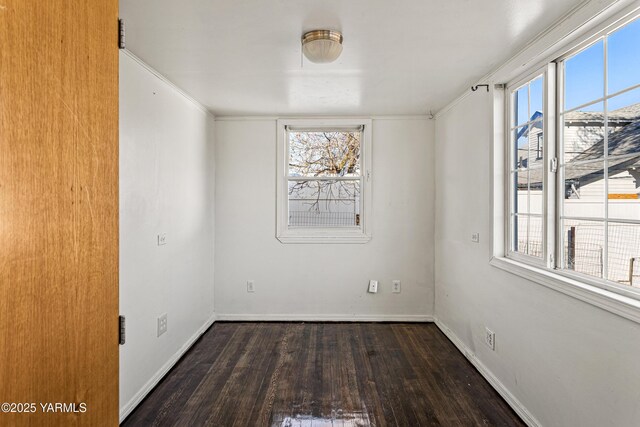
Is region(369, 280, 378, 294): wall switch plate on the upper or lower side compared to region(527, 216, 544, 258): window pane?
lower

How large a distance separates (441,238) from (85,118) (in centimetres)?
342

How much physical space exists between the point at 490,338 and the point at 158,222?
2636 mm

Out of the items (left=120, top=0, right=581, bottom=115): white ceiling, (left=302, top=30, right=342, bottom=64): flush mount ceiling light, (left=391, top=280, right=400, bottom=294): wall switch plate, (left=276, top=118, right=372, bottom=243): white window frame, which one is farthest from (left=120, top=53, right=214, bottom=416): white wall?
(left=391, top=280, right=400, bottom=294): wall switch plate

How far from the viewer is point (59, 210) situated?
77 centimetres

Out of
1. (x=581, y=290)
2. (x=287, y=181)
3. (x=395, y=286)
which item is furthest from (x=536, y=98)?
(x=287, y=181)

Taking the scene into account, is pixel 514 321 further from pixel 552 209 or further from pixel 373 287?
pixel 373 287

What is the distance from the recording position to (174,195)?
9.48 ft

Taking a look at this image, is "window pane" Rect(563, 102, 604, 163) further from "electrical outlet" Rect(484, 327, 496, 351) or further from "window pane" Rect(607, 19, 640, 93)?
"electrical outlet" Rect(484, 327, 496, 351)

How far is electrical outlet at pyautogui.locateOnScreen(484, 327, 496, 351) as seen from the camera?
2.50m

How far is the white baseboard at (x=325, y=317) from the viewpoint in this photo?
12.6ft

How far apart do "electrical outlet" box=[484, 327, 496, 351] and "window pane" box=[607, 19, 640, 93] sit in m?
1.73

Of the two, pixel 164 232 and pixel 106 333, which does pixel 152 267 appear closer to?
pixel 164 232

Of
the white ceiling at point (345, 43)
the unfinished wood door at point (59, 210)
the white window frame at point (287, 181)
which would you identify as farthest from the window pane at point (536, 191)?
the unfinished wood door at point (59, 210)

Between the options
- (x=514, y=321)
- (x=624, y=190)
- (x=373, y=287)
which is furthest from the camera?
(x=373, y=287)
